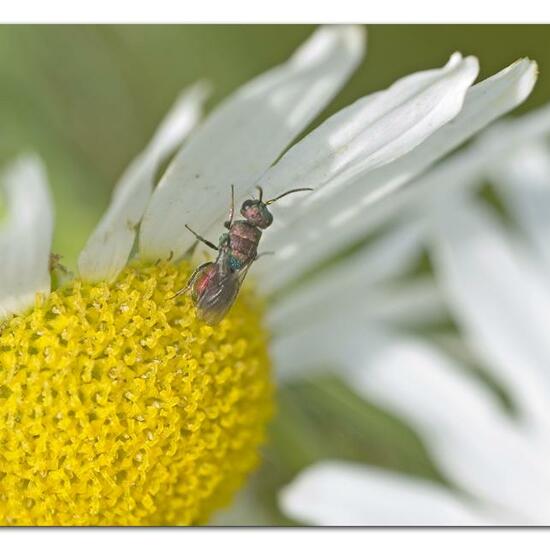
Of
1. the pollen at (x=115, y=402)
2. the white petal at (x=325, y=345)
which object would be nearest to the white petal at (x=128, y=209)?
the pollen at (x=115, y=402)

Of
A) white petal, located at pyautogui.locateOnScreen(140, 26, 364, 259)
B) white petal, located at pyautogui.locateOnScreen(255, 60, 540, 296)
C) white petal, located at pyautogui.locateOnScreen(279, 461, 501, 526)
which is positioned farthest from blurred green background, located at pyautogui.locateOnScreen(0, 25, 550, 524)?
white petal, located at pyautogui.locateOnScreen(140, 26, 364, 259)

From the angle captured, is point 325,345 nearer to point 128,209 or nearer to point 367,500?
point 367,500

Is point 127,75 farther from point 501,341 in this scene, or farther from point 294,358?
point 501,341

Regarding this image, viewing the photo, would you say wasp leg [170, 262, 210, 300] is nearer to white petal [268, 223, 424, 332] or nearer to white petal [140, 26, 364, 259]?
white petal [140, 26, 364, 259]

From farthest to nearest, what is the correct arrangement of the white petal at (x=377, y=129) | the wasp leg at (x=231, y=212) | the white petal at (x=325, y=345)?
the white petal at (x=325, y=345) < the wasp leg at (x=231, y=212) < the white petal at (x=377, y=129)

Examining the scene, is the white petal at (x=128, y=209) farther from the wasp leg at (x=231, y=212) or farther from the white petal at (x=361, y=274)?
the white petal at (x=361, y=274)
